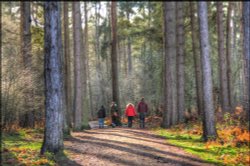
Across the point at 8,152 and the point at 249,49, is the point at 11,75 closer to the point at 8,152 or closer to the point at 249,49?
the point at 8,152

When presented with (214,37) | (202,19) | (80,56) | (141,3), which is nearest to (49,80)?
(202,19)

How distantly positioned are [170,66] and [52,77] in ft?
33.5

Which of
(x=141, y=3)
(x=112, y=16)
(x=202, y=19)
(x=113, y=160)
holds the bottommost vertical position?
(x=113, y=160)

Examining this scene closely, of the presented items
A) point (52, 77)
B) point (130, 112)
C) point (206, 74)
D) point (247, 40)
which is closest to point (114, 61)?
point (130, 112)

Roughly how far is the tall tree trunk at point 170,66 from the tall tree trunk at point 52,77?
32.0ft

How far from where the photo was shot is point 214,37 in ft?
101

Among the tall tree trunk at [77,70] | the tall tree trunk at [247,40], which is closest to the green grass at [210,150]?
the tall tree trunk at [247,40]

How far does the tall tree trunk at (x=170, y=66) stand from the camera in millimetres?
17641

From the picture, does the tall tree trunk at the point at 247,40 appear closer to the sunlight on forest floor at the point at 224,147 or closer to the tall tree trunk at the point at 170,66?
the sunlight on forest floor at the point at 224,147

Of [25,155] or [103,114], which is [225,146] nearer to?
[25,155]

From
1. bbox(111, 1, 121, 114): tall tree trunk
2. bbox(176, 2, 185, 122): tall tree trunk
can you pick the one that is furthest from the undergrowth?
bbox(111, 1, 121, 114): tall tree trunk

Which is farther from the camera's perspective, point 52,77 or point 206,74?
point 206,74

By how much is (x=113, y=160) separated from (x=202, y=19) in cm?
622

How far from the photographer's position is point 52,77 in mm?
8781
